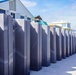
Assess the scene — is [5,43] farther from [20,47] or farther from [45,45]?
[45,45]

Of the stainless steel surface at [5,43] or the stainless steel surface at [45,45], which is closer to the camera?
the stainless steel surface at [5,43]

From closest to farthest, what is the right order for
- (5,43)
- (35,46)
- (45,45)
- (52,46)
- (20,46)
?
(5,43), (20,46), (35,46), (45,45), (52,46)

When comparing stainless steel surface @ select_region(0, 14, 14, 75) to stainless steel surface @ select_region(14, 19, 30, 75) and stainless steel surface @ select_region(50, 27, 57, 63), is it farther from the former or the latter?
stainless steel surface @ select_region(50, 27, 57, 63)

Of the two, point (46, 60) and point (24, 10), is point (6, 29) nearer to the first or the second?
point (46, 60)

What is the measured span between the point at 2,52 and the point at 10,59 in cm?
28

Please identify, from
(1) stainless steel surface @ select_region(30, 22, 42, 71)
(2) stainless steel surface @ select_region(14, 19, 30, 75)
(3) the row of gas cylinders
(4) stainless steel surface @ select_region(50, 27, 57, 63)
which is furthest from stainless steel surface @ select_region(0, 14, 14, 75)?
(4) stainless steel surface @ select_region(50, 27, 57, 63)

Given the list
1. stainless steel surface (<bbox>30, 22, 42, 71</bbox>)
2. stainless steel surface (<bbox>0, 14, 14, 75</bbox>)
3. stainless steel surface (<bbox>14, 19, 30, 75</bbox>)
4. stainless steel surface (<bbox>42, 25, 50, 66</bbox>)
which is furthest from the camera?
stainless steel surface (<bbox>42, 25, 50, 66</bbox>)

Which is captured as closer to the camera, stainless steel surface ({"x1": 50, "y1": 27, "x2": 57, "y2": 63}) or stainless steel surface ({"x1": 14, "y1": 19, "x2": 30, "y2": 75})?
stainless steel surface ({"x1": 14, "y1": 19, "x2": 30, "y2": 75})

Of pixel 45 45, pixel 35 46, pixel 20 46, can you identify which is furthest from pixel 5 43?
pixel 45 45

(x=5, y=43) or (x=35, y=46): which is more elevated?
(x=5, y=43)

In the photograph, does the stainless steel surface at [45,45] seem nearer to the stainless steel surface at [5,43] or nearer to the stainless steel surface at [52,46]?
the stainless steel surface at [52,46]

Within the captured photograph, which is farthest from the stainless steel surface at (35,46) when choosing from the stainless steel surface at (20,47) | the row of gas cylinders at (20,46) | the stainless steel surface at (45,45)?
the stainless steel surface at (20,47)

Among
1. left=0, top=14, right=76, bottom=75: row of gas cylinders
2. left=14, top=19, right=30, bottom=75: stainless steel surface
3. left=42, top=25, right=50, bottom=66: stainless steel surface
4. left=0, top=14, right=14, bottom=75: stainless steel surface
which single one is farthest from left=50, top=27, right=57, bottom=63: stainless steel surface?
left=0, top=14, right=14, bottom=75: stainless steel surface

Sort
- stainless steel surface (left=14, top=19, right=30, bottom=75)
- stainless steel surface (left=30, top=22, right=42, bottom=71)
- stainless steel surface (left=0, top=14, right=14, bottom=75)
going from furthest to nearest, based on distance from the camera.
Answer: stainless steel surface (left=30, top=22, right=42, bottom=71)
stainless steel surface (left=14, top=19, right=30, bottom=75)
stainless steel surface (left=0, top=14, right=14, bottom=75)
